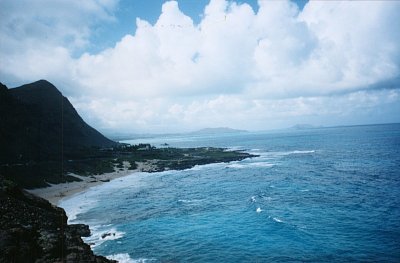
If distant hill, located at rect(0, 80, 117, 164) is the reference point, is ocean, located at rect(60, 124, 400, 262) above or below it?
below

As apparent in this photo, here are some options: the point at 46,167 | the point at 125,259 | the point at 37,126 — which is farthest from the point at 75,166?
the point at 125,259

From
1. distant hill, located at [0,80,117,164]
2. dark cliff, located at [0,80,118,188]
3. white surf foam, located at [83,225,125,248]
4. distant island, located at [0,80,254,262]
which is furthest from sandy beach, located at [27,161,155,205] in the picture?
distant hill, located at [0,80,117,164]

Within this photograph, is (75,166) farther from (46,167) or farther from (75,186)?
(75,186)

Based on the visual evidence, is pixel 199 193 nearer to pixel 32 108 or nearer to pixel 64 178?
pixel 64 178

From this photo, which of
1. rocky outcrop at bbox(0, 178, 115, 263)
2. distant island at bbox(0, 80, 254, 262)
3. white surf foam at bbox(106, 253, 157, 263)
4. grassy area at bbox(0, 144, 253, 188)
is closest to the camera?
rocky outcrop at bbox(0, 178, 115, 263)

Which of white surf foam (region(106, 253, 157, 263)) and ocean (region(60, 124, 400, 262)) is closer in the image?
white surf foam (region(106, 253, 157, 263))

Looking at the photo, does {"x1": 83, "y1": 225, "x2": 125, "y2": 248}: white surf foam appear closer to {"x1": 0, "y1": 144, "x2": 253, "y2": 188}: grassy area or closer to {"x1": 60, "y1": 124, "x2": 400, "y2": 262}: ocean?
{"x1": 60, "y1": 124, "x2": 400, "y2": 262}: ocean

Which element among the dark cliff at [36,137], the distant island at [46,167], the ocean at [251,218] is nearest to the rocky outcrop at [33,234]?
the distant island at [46,167]
